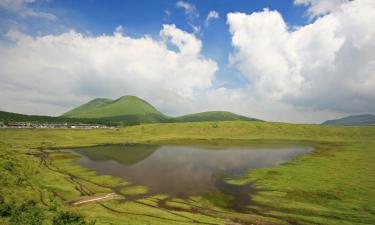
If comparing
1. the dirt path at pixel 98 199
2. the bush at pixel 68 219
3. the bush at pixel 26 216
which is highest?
the bush at pixel 26 216

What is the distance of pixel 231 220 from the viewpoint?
39.7m

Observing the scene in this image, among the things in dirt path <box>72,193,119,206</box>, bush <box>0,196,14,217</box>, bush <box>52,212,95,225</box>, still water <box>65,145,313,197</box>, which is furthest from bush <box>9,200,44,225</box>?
still water <box>65,145,313,197</box>

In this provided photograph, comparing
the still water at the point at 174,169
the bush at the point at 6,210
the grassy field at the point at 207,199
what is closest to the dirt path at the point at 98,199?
the grassy field at the point at 207,199

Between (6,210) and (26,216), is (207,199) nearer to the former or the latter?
(26,216)

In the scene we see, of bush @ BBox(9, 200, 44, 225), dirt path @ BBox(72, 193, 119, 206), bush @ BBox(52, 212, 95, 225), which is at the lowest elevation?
dirt path @ BBox(72, 193, 119, 206)

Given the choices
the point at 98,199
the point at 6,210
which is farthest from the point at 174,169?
the point at 6,210

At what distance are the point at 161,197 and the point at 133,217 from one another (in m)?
13.2

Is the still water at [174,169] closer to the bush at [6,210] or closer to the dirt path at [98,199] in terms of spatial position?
the dirt path at [98,199]

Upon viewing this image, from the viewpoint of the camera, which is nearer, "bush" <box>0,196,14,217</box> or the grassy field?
"bush" <box>0,196,14,217</box>

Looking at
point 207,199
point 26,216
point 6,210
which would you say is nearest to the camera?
point 26,216

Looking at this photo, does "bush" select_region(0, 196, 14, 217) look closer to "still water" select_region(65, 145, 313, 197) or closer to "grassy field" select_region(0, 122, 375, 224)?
"grassy field" select_region(0, 122, 375, 224)

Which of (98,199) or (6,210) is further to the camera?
(98,199)

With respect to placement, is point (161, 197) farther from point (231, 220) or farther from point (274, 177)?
point (274, 177)

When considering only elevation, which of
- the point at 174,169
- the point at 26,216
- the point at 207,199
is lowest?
the point at 207,199
